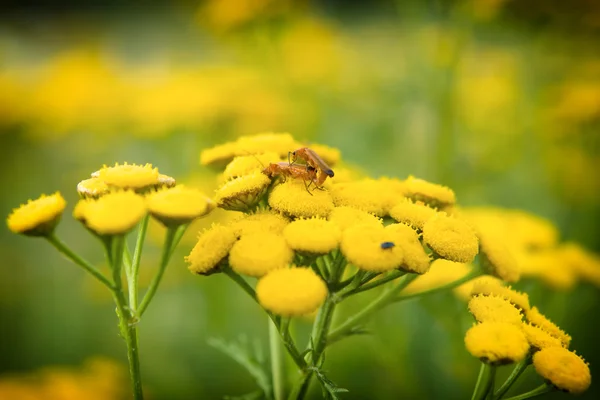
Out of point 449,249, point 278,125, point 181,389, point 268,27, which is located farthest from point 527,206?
point 449,249

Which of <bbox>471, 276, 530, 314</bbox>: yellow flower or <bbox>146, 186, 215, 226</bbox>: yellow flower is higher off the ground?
<bbox>146, 186, 215, 226</bbox>: yellow flower

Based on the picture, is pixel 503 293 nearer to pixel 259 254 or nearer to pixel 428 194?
pixel 428 194

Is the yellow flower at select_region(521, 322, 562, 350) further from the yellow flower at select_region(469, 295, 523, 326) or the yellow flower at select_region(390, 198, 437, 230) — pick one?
the yellow flower at select_region(390, 198, 437, 230)

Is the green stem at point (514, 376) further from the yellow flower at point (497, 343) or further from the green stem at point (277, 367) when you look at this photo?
the green stem at point (277, 367)

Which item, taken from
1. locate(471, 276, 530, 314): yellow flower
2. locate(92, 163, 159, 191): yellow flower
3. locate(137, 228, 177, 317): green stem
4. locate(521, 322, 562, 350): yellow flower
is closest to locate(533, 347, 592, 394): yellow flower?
locate(521, 322, 562, 350): yellow flower

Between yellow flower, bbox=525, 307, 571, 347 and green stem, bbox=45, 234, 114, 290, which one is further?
yellow flower, bbox=525, 307, 571, 347

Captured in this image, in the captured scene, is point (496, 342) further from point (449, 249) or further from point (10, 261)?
point (10, 261)
